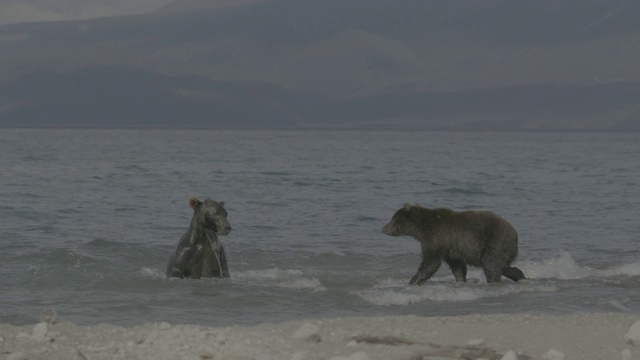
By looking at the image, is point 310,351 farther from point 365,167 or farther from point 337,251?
point 365,167

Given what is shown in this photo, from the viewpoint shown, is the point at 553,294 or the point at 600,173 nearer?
the point at 553,294

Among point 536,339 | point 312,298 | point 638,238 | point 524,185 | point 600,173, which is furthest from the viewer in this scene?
point 600,173

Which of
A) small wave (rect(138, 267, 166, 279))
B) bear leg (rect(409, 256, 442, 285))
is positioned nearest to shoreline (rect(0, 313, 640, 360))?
bear leg (rect(409, 256, 442, 285))

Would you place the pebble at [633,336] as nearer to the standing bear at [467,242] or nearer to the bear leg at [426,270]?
the standing bear at [467,242]

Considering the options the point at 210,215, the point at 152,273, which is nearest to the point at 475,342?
the point at 210,215

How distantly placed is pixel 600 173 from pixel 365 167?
11.1 meters

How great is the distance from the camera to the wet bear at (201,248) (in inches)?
669

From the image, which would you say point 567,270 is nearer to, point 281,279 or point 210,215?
point 281,279

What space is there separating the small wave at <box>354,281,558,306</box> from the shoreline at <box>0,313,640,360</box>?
125 inches

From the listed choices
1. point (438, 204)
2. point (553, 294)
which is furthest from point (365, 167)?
point (553, 294)

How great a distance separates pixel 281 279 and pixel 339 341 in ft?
24.3

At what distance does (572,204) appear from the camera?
36719 millimetres

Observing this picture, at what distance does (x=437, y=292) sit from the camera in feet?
52.7

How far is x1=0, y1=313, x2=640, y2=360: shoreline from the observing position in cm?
1000
